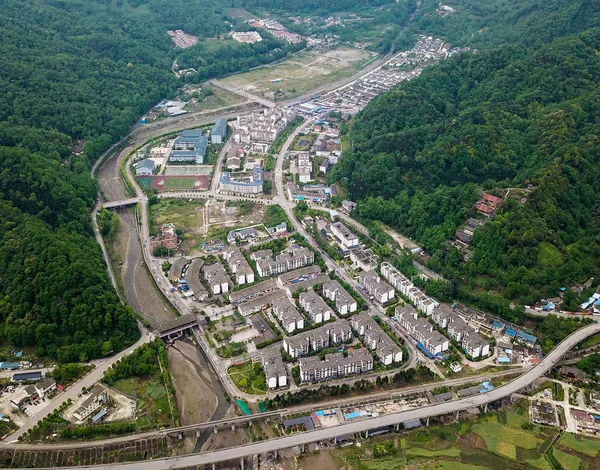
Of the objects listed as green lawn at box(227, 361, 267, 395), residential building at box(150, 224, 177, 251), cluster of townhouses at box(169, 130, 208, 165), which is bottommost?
green lawn at box(227, 361, 267, 395)

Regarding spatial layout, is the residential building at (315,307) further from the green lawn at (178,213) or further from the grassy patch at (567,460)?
the grassy patch at (567,460)

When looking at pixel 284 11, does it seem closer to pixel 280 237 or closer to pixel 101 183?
pixel 101 183

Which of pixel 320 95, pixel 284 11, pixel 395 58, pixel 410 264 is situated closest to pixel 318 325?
pixel 410 264

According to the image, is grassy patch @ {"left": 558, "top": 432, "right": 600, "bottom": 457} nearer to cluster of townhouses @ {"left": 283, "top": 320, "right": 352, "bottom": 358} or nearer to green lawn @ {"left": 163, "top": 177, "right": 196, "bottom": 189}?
cluster of townhouses @ {"left": 283, "top": 320, "right": 352, "bottom": 358}

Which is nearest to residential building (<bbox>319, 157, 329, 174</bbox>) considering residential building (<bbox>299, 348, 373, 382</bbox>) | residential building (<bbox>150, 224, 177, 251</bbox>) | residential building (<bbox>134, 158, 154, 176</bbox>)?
residential building (<bbox>150, 224, 177, 251</bbox>)

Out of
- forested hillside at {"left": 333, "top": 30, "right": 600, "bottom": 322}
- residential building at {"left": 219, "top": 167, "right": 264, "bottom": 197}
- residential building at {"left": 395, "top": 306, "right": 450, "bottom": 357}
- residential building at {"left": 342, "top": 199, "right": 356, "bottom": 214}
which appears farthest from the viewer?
residential building at {"left": 219, "top": 167, "right": 264, "bottom": 197}

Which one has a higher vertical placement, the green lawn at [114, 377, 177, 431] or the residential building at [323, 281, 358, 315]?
the residential building at [323, 281, 358, 315]

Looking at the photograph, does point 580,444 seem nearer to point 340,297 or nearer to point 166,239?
point 340,297
